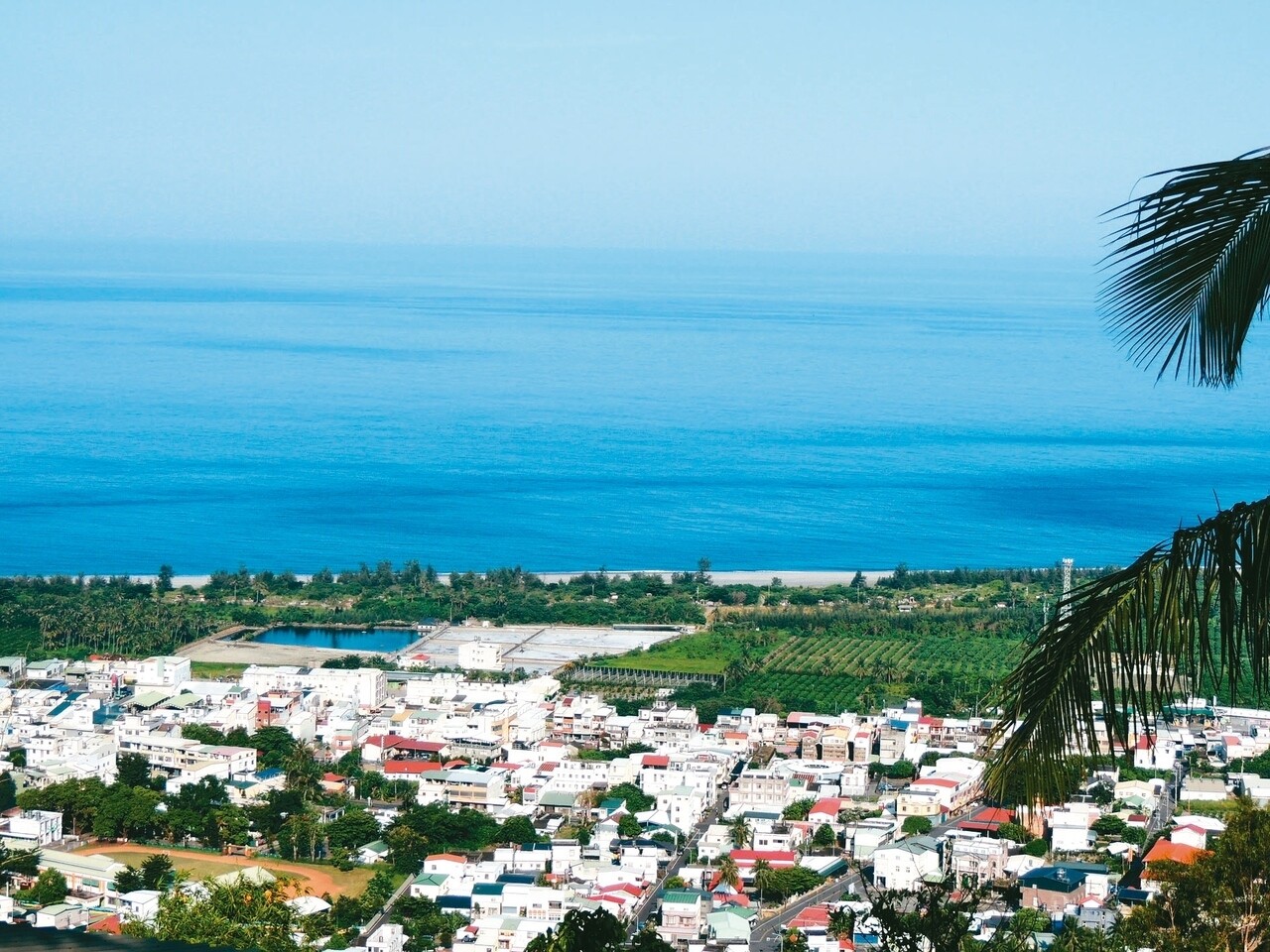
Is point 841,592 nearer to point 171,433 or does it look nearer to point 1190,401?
point 171,433

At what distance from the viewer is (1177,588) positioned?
4.94 ft

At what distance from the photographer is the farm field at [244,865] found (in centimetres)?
905

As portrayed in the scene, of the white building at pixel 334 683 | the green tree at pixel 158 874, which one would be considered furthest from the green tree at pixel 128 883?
the white building at pixel 334 683

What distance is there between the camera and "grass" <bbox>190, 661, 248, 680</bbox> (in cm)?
1448

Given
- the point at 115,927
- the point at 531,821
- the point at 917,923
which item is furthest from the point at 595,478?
the point at 917,923

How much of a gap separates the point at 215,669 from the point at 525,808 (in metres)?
4.89

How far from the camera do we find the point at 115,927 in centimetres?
714

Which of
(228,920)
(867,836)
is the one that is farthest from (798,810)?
(228,920)

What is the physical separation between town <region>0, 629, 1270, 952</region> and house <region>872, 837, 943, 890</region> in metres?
0.02

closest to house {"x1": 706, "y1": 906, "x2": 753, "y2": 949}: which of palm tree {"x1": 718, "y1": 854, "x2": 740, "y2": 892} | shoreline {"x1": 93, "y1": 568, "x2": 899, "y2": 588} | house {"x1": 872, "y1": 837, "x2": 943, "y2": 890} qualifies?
palm tree {"x1": 718, "y1": 854, "x2": 740, "y2": 892}

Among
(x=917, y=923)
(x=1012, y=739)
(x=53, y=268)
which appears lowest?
(x=917, y=923)

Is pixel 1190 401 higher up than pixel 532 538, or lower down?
higher up

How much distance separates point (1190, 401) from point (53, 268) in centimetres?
6024

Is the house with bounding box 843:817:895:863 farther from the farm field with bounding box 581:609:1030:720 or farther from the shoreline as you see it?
the shoreline
